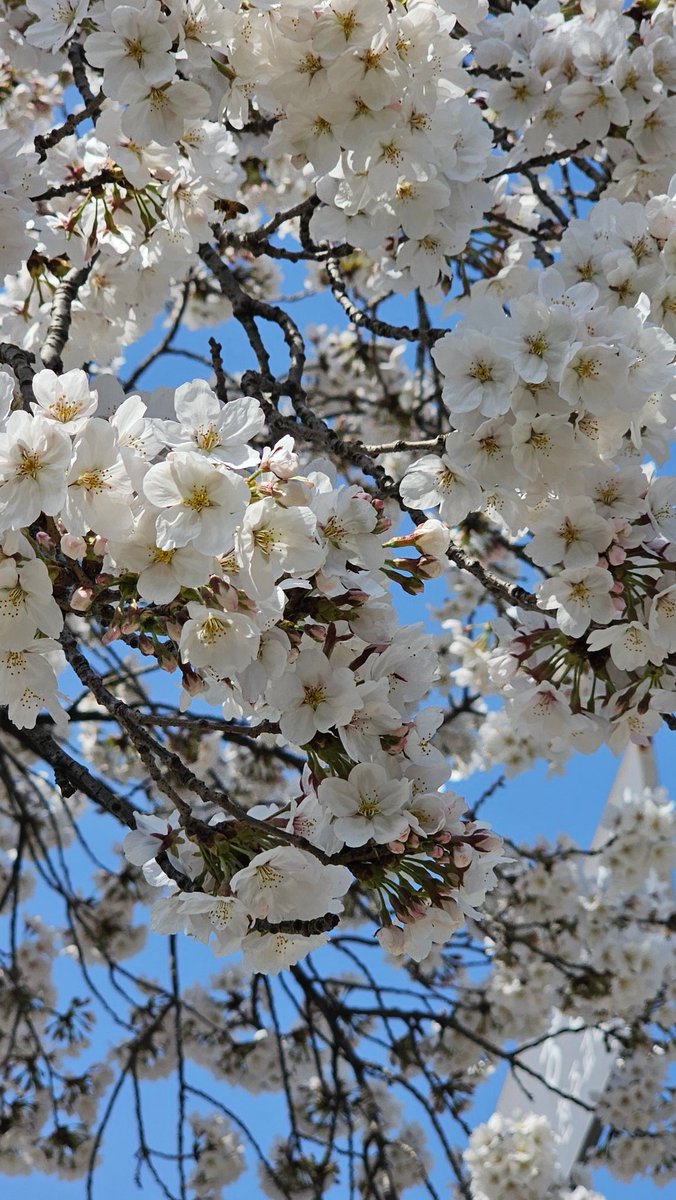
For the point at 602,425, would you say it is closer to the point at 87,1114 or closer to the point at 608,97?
the point at 608,97

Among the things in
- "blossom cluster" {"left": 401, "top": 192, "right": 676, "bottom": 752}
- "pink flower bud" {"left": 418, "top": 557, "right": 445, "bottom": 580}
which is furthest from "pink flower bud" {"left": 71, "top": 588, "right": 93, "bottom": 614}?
"blossom cluster" {"left": 401, "top": 192, "right": 676, "bottom": 752}

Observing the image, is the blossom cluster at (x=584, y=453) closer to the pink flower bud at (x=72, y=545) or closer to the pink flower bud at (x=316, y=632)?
the pink flower bud at (x=316, y=632)

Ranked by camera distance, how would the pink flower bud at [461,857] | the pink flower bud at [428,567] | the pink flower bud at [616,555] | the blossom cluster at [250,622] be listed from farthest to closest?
the pink flower bud at [616,555] → the pink flower bud at [428,567] → the pink flower bud at [461,857] → the blossom cluster at [250,622]

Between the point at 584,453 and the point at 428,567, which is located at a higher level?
the point at 584,453

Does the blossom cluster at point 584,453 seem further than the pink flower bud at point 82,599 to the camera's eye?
Yes

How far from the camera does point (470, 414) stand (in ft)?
5.17

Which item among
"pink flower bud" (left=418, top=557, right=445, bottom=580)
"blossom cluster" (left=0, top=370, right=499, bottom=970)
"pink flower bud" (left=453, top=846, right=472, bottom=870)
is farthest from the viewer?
"pink flower bud" (left=418, top=557, right=445, bottom=580)

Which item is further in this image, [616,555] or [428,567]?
[616,555]

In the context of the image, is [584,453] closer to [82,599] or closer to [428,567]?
[428,567]

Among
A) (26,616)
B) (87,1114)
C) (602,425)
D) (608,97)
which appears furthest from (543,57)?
(87,1114)

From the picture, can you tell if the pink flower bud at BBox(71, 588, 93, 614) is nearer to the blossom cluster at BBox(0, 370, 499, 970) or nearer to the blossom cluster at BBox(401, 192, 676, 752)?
the blossom cluster at BBox(0, 370, 499, 970)

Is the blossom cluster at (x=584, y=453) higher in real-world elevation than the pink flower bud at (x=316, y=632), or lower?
higher

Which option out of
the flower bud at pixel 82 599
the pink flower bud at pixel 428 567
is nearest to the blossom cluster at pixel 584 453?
the pink flower bud at pixel 428 567

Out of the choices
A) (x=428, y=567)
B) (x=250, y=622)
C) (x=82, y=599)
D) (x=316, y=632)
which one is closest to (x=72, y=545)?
(x=82, y=599)
